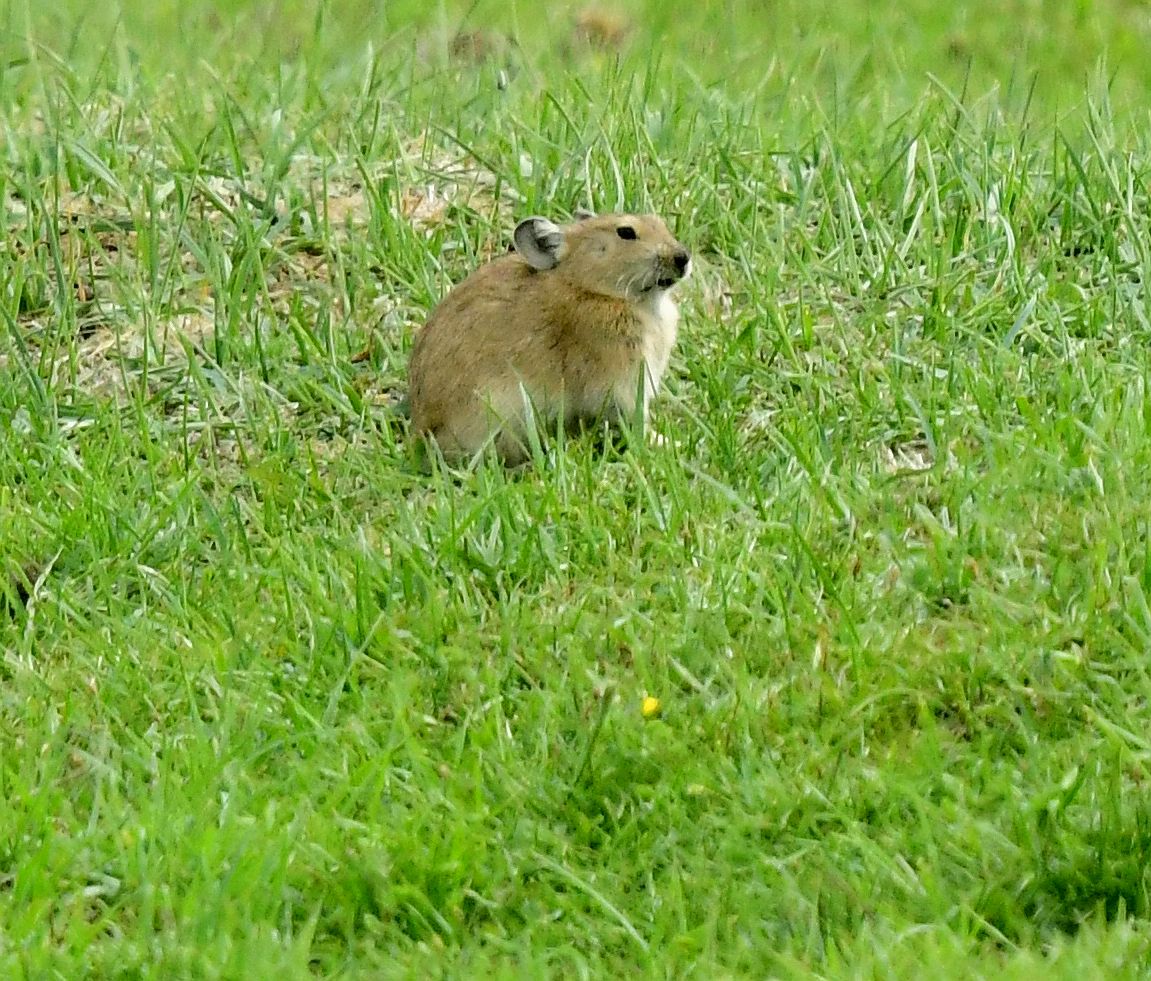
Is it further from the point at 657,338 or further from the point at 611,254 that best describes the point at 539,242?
the point at 657,338

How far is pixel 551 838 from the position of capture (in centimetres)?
475

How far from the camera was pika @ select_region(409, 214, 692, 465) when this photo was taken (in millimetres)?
6656

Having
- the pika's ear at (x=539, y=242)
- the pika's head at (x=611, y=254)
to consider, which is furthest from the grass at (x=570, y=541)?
the pika's ear at (x=539, y=242)

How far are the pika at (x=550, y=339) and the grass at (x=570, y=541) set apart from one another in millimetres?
204

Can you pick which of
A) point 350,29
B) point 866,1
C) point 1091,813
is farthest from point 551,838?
point 866,1

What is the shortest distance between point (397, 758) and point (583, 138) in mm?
3524

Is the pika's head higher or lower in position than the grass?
higher

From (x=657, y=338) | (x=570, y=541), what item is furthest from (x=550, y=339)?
(x=570, y=541)

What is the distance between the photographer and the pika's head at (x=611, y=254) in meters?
6.84

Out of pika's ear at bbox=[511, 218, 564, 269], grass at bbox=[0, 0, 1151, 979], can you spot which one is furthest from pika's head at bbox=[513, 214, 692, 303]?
grass at bbox=[0, 0, 1151, 979]

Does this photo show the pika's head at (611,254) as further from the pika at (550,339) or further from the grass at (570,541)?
the grass at (570,541)

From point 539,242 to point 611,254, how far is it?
247 mm

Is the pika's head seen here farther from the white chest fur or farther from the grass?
the grass

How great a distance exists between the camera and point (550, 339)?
6770 mm
